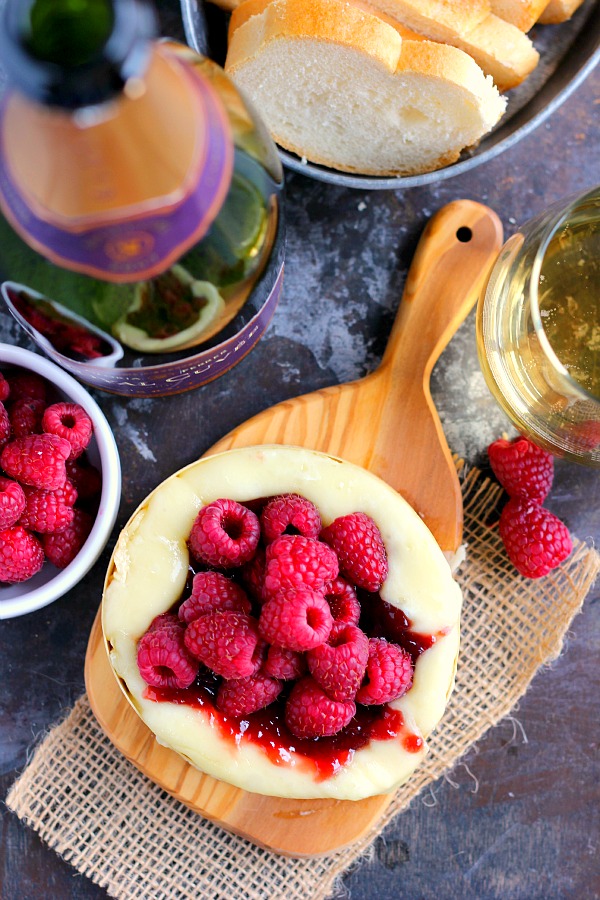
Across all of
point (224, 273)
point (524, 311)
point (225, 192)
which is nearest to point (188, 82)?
point (225, 192)

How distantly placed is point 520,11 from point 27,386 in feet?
2.94

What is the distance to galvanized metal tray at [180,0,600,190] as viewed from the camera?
1.13 m

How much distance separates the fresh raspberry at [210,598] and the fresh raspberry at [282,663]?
0.07 metres

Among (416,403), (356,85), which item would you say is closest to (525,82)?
(356,85)

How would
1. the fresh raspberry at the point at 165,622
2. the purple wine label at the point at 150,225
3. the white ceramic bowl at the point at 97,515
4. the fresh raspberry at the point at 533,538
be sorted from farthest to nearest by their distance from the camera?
the fresh raspberry at the point at 533,538 < the white ceramic bowl at the point at 97,515 < the fresh raspberry at the point at 165,622 < the purple wine label at the point at 150,225

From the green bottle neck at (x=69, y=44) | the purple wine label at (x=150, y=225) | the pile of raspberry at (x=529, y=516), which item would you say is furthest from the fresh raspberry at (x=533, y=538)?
the green bottle neck at (x=69, y=44)

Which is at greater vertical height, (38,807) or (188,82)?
(188,82)

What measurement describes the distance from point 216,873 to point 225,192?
107cm

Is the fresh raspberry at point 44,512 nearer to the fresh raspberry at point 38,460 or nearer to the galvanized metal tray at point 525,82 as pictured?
the fresh raspberry at point 38,460

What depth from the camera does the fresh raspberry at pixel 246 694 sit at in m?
1.00

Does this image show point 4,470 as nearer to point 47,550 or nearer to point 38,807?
point 47,550

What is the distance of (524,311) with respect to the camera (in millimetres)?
1118

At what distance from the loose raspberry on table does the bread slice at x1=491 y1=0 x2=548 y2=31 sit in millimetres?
832

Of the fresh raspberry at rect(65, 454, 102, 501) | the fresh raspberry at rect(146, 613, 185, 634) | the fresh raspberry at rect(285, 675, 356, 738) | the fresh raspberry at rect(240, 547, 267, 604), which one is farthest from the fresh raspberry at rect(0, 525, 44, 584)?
the fresh raspberry at rect(285, 675, 356, 738)
